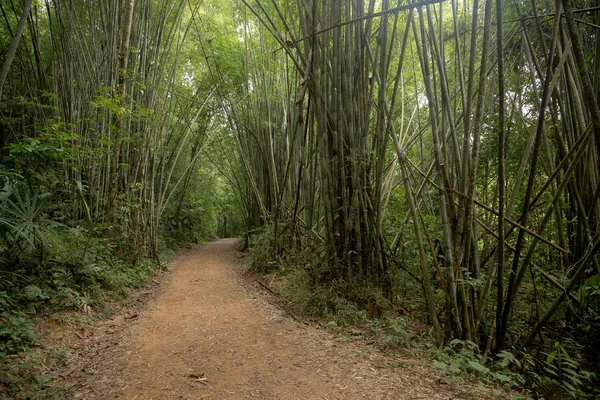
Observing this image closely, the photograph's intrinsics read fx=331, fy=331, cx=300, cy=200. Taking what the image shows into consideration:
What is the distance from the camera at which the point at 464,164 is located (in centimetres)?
203

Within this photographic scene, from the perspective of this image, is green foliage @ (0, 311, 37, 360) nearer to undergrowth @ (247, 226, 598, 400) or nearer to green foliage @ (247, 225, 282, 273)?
undergrowth @ (247, 226, 598, 400)

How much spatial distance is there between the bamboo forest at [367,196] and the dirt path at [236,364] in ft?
0.21

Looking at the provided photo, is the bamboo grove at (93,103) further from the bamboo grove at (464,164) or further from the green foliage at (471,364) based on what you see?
the green foliage at (471,364)

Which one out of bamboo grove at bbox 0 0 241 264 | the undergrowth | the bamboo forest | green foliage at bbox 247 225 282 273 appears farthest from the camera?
green foliage at bbox 247 225 282 273

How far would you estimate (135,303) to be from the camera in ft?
11.8

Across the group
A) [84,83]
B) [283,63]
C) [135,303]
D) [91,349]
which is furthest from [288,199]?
[91,349]

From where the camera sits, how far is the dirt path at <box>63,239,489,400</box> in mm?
1758

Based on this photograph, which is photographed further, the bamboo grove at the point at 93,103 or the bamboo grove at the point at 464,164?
the bamboo grove at the point at 93,103

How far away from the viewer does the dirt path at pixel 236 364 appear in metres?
1.76

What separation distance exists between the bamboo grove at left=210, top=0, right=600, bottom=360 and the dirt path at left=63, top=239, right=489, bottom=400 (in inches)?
22.0

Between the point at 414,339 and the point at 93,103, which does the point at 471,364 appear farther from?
the point at 93,103

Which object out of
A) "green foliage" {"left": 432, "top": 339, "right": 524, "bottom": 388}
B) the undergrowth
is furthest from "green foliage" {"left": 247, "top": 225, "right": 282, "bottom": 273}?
"green foliage" {"left": 432, "top": 339, "right": 524, "bottom": 388}

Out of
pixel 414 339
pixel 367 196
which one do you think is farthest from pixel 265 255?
pixel 414 339

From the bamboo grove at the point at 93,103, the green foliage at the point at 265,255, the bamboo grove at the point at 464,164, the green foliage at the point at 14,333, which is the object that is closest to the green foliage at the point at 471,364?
the bamboo grove at the point at 464,164
